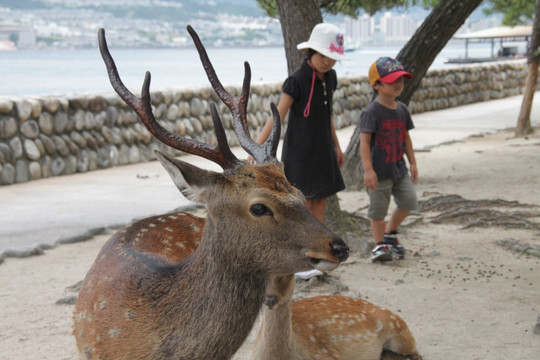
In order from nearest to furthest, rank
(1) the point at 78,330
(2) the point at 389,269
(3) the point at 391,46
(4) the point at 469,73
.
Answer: (1) the point at 78,330 → (2) the point at 389,269 → (4) the point at 469,73 → (3) the point at 391,46

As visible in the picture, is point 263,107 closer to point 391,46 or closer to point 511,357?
point 511,357

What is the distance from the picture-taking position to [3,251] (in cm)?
583

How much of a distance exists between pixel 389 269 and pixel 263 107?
8.16 meters

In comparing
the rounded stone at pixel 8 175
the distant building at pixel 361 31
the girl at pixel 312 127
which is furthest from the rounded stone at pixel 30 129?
the distant building at pixel 361 31

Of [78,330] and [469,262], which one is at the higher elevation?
[78,330]

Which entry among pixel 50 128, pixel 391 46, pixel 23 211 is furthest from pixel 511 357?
pixel 391 46

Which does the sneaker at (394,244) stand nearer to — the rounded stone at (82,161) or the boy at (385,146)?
the boy at (385,146)

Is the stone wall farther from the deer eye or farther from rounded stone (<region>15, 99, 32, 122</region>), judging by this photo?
the deer eye

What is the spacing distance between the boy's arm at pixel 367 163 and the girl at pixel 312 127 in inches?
8.7

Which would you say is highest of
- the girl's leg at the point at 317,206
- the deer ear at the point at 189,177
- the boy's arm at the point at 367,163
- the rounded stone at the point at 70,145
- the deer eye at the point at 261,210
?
the deer ear at the point at 189,177

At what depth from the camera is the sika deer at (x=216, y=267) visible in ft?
8.27

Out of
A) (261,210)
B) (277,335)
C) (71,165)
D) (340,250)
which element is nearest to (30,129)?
(71,165)

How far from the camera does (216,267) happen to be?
2625mm

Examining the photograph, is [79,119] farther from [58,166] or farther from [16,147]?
[16,147]
